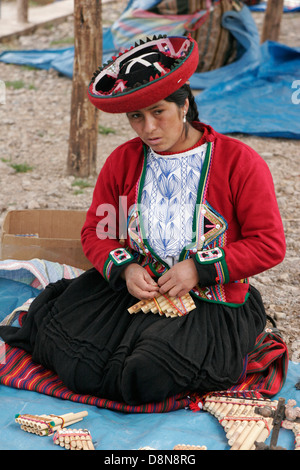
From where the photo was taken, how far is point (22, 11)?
9.84 metres

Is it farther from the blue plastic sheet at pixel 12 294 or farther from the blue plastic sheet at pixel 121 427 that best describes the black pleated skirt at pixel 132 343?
the blue plastic sheet at pixel 12 294

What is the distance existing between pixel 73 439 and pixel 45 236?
5.98ft

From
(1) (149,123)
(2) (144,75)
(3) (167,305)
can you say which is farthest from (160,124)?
(3) (167,305)

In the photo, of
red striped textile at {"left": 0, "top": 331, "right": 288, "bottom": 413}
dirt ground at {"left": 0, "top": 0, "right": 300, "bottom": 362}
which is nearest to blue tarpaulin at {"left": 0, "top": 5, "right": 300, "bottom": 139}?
dirt ground at {"left": 0, "top": 0, "right": 300, "bottom": 362}

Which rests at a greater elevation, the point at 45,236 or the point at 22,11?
the point at 45,236

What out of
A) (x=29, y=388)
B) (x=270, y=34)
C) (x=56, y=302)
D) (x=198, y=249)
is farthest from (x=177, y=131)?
(x=270, y=34)

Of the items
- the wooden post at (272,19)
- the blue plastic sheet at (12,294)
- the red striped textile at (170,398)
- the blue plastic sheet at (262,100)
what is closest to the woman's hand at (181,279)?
the red striped textile at (170,398)

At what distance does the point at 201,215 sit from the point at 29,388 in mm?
953

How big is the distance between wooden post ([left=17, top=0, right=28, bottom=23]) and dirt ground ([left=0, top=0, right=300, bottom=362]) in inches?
84.5

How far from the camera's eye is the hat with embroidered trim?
90.7 inches

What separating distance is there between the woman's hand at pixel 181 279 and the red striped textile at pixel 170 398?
40 cm

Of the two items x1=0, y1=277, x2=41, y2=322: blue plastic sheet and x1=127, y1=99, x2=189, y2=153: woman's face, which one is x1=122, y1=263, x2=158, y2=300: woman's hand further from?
x1=0, y1=277, x2=41, y2=322: blue plastic sheet

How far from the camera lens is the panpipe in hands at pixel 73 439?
6.94ft

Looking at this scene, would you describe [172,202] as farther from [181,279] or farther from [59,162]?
[59,162]
